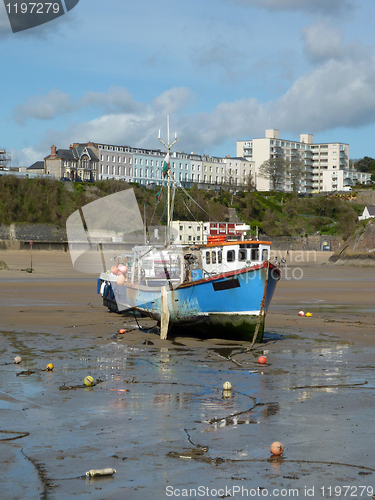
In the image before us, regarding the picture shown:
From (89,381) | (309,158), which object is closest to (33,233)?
(89,381)

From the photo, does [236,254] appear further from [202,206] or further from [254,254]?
[202,206]

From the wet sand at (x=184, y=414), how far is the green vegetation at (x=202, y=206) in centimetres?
6048

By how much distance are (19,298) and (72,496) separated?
20.6 meters

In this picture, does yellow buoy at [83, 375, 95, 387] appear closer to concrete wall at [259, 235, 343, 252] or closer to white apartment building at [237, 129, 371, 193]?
concrete wall at [259, 235, 343, 252]

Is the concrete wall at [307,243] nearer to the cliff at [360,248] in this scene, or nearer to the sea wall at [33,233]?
the sea wall at [33,233]

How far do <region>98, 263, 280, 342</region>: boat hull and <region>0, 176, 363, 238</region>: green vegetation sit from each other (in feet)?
191

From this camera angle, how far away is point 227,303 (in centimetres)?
1572

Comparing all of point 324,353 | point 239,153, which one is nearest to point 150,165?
point 239,153

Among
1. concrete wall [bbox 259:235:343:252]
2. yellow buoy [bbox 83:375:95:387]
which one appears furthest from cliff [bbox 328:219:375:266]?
yellow buoy [bbox 83:375:95:387]

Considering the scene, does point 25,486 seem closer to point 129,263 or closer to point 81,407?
point 81,407

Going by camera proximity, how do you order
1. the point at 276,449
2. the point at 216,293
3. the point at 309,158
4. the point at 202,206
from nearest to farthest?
1. the point at 276,449
2. the point at 216,293
3. the point at 202,206
4. the point at 309,158

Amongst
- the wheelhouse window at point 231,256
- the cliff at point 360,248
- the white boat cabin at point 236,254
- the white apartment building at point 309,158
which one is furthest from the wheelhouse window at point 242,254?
the white apartment building at point 309,158

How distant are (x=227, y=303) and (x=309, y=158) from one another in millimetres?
173723

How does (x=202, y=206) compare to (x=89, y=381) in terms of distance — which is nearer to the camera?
(x=89, y=381)
